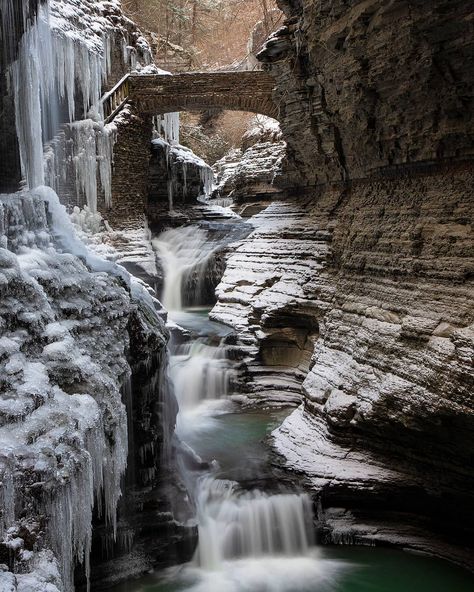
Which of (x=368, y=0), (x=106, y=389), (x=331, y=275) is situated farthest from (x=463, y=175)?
(x=106, y=389)

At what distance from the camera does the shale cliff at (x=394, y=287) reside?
5.92 metres

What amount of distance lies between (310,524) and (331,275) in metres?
4.74

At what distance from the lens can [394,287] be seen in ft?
23.5

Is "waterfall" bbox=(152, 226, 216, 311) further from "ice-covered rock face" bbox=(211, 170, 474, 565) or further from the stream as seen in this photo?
the stream

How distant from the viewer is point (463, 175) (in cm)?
660

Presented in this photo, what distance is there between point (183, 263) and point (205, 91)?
204 inches

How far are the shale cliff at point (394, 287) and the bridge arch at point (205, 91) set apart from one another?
6.14m

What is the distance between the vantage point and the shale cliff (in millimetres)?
5918

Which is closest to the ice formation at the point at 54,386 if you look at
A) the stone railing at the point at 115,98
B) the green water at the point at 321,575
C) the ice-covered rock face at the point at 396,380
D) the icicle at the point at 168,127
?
the green water at the point at 321,575

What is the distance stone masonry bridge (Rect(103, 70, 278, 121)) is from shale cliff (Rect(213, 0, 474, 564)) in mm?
6153

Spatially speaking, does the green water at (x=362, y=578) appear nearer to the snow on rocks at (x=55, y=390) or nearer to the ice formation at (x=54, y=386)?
the ice formation at (x=54, y=386)

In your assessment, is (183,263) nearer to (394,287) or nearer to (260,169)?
(260,169)

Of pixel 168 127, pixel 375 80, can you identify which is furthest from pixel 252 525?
pixel 168 127

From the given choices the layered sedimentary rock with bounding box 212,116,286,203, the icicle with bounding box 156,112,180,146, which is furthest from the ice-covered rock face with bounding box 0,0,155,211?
the layered sedimentary rock with bounding box 212,116,286,203
